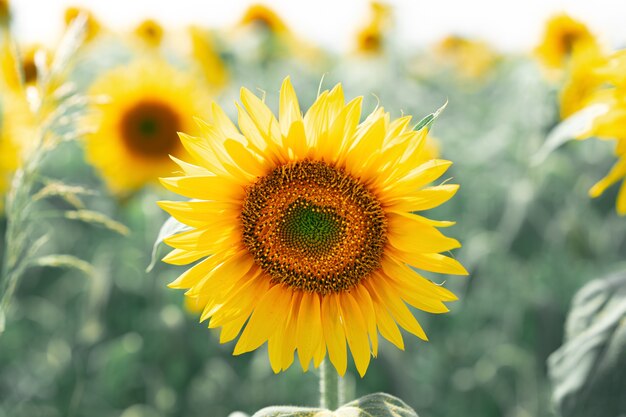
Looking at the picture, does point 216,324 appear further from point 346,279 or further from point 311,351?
point 346,279

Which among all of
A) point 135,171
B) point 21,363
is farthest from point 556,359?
point 21,363

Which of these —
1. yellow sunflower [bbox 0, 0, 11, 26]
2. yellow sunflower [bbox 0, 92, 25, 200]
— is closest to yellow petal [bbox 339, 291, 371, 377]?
yellow sunflower [bbox 0, 92, 25, 200]

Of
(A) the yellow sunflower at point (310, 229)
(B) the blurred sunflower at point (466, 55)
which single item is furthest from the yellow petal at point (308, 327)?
(B) the blurred sunflower at point (466, 55)

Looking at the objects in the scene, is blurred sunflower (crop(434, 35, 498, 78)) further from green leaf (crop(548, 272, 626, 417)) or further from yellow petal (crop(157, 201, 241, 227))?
yellow petal (crop(157, 201, 241, 227))

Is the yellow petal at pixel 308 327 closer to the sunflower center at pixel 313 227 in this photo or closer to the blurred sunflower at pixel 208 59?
the sunflower center at pixel 313 227

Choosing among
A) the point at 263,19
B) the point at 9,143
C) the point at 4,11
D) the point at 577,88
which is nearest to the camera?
the point at 577,88

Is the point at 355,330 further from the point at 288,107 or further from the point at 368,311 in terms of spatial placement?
the point at 288,107

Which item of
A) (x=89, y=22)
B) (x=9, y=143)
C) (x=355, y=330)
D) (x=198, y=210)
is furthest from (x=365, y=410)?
(x=89, y=22)
